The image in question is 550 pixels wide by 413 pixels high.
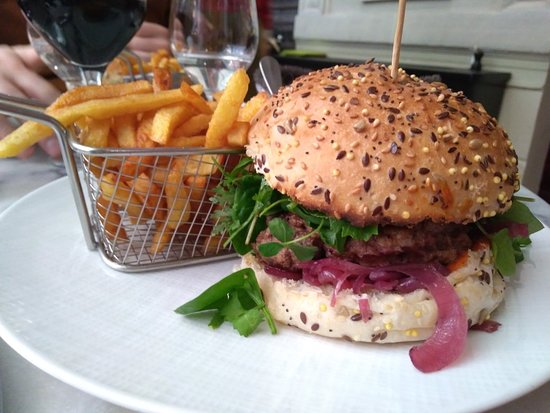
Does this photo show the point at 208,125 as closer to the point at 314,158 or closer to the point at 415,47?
the point at 314,158

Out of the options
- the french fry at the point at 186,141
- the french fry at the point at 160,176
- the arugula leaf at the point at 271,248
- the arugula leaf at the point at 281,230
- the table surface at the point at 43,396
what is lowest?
the table surface at the point at 43,396

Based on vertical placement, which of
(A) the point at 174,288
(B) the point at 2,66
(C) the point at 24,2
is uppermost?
(C) the point at 24,2

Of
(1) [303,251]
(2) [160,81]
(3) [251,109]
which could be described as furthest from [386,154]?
(2) [160,81]

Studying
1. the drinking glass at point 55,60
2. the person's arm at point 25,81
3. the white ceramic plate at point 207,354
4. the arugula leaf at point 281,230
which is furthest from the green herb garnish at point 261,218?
the drinking glass at point 55,60

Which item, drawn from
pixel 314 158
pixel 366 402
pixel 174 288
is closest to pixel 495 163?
pixel 314 158

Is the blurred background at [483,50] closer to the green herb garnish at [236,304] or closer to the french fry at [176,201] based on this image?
the french fry at [176,201]

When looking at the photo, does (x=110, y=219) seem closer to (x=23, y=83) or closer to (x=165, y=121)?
(x=165, y=121)

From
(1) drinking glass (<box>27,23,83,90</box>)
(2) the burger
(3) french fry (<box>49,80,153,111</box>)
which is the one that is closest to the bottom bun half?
(2) the burger
